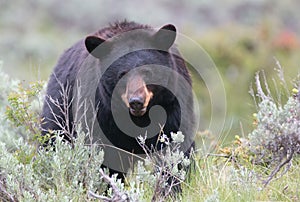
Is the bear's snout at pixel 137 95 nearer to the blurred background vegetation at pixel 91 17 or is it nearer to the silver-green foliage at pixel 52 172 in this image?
the silver-green foliage at pixel 52 172

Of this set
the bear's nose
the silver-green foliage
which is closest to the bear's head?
the bear's nose

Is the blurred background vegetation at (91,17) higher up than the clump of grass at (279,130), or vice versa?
the clump of grass at (279,130)

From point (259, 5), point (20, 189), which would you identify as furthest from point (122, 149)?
point (259, 5)

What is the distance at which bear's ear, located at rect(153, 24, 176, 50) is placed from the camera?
530cm

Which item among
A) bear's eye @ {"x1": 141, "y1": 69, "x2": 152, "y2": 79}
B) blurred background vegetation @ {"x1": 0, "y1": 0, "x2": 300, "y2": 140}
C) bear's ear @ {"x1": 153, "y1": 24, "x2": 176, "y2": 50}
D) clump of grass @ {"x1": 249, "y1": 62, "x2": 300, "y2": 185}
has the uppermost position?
bear's ear @ {"x1": 153, "y1": 24, "x2": 176, "y2": 50}

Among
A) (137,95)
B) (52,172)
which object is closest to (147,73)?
(137,95)

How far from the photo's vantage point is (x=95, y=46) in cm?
537

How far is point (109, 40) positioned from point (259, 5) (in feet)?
72.5

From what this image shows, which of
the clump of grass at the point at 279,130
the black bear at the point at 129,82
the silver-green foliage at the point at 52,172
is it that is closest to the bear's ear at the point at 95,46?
the black bear at the point at 129,82

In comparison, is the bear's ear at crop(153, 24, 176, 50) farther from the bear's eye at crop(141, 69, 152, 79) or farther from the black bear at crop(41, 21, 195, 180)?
the bear's eye at crop(141, 69, 152, 79)

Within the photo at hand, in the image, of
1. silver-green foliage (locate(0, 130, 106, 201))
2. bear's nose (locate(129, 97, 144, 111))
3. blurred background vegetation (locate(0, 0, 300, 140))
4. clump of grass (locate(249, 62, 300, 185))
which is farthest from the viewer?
blurred background vegetation (locate(0, 0, 300, 140))

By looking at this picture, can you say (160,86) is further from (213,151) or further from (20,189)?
(20,189)

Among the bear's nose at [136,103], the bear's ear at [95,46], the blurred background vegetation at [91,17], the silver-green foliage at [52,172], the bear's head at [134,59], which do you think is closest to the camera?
the silver-green foliage at [52,172]

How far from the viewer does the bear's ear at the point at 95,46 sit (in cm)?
529
